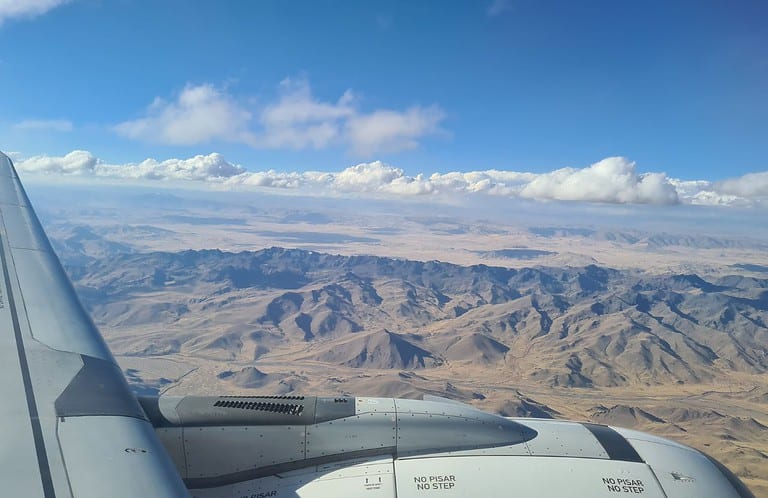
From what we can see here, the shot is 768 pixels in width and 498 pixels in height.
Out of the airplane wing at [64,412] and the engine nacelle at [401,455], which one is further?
the engine nacelle at [401,455]

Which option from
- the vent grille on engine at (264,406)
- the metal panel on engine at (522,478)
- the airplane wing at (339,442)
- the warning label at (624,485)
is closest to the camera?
the airplane wing at (339,442)

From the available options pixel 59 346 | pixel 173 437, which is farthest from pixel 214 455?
pixel 59 346

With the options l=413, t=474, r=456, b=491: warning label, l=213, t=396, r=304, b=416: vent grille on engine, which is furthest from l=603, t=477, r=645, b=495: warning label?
l=213, t=396, r=304, b=416: vent grille on engine

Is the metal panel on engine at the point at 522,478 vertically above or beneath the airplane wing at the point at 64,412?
beneath

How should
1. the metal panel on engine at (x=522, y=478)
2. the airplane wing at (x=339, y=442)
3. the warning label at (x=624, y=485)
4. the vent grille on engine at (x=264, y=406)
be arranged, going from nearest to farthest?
the airplane wing at (x=339, y=442) < the metal panel on engine at (x=522, y=478) < the warning label at (x=624, y=485) < the vent grille on engine at (x=264, y=406)

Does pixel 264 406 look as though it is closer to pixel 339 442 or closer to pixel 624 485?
pixel 339 442

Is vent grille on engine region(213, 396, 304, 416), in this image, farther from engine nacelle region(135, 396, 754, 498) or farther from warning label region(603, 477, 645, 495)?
warning label region(603, 477, 645, 495)

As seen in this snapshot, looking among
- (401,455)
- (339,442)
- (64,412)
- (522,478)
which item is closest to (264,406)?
(339,442)

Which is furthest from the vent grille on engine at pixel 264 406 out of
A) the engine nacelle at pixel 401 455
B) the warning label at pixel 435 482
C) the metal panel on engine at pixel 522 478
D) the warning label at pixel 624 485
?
the warning label at pixel 624 485

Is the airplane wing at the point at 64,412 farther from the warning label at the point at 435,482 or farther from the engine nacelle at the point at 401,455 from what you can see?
the warning label at the point at 435,482

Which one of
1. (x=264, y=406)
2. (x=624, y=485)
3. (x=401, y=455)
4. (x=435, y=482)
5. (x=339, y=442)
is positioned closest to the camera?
(x=435, y=482)
